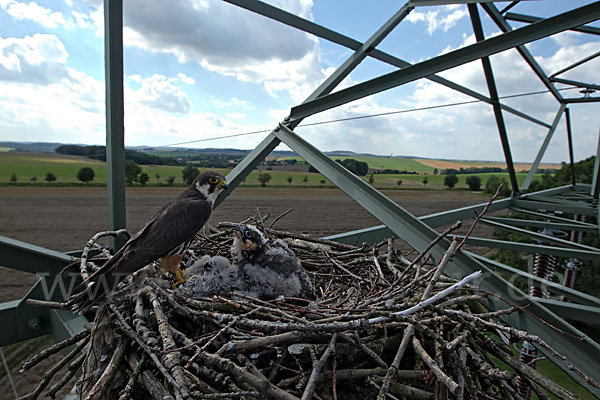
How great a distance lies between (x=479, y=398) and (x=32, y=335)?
216 centimetres

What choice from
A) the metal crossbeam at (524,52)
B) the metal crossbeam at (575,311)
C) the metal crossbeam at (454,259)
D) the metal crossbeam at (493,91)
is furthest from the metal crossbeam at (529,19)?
the metal crossbeam at (454,259)

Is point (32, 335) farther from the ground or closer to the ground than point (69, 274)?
closer to the ground

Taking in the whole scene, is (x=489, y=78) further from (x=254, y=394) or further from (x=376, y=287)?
(x=254, y=394)

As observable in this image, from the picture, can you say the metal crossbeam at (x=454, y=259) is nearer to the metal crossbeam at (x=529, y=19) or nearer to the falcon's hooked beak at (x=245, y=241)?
the falcon's hooked beak at (x=245, y=241)

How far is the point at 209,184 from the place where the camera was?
1.82 m

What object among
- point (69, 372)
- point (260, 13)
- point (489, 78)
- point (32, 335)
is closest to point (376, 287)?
point (69, 372)

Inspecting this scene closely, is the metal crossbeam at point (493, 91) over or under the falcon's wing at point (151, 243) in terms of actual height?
over

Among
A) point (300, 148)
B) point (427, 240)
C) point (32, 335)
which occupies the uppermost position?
point (300, 148)

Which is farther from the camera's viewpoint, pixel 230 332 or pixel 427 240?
pixel 427 240

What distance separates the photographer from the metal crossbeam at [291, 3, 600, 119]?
6.31 feet

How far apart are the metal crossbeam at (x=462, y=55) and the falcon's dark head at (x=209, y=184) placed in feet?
3.67

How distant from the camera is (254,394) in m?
0.92

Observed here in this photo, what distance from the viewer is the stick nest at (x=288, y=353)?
0.98m

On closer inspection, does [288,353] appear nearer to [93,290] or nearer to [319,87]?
[93,290]
